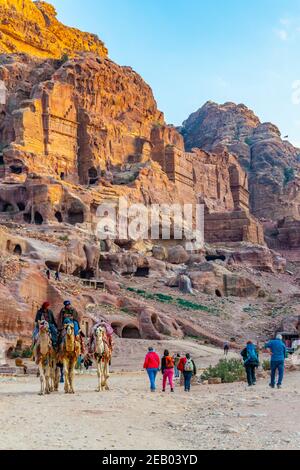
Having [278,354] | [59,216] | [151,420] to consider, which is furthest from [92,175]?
[151,420]

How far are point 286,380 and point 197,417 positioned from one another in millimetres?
8054

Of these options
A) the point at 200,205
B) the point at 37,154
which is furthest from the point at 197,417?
the point at 200,205

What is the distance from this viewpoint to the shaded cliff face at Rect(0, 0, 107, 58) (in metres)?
111

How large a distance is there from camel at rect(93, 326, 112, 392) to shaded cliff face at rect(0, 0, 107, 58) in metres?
91.6

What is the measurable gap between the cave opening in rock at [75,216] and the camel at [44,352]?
163 feet

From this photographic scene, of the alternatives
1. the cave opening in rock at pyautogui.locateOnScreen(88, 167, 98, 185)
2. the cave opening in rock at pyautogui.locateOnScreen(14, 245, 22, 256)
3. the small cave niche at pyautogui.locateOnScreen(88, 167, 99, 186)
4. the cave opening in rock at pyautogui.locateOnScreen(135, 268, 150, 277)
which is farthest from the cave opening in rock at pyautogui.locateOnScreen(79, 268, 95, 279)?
the cave opening in rock at pyautogui.locateOnScreen(88, 167, 98, 185)

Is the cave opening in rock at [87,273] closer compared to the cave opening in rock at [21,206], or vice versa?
the cave opening in rock at [87,273]

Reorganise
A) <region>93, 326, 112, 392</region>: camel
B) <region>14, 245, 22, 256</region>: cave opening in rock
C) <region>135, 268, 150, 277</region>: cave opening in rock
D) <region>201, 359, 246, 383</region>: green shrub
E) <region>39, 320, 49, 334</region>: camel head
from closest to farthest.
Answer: <region>39, 320, 49, 334</region>: camel head
<region>93, 326, 112, 392</region>: camel
<region>201, 359, 246, 383</region>: green shrub
<region>14, 245, 22, 256</region>: cave opening in rock
<region>135, 268, 150, 277</region>: cave opening in rock

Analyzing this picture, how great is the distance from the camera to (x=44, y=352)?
17062 millimetres

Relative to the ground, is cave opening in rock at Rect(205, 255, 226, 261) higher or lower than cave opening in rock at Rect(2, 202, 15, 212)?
lower

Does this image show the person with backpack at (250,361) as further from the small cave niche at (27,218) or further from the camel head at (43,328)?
the small cave niche at (27,218)

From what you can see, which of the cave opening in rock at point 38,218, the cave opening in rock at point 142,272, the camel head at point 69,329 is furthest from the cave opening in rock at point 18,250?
the camel head at point 69,329

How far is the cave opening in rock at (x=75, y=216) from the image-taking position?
6692cm

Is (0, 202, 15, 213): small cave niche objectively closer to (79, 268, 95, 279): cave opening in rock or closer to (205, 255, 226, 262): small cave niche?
(79, 268, 95, 279): cave opening in rock
